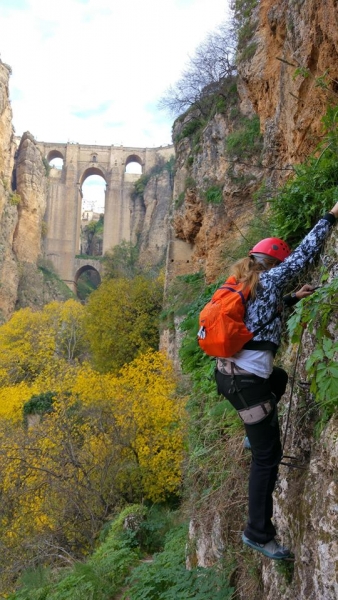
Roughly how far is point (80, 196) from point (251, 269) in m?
58.4

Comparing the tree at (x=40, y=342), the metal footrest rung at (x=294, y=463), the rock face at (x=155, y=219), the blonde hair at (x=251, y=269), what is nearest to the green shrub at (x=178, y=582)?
the metal footrest rung at (x=294, y=463)

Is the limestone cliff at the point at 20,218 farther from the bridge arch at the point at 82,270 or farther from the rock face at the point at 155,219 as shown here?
the rock face at the point at 155,219

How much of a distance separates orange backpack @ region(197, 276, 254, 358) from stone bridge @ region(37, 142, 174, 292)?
54.1m

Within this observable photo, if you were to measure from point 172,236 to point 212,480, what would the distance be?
1461 cm

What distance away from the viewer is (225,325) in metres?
2.49

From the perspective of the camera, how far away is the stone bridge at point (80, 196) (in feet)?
184

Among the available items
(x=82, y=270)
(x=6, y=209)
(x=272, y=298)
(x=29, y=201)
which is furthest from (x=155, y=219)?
(x=272, y=298)

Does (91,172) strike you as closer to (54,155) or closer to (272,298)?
(54,155)

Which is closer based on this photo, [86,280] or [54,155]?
[54,155]

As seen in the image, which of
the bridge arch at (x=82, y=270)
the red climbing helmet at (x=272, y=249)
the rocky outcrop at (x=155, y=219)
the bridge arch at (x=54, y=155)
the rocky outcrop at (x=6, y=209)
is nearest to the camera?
the red climbing helmet at (x=272, y=249)

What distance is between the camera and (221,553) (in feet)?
11.7

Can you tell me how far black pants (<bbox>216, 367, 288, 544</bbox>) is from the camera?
2561 mm

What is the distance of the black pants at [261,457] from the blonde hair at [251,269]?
50cm

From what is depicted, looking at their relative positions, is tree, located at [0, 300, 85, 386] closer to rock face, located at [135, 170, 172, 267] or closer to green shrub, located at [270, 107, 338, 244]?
rock face, located at [135, 170, 172, 267]
